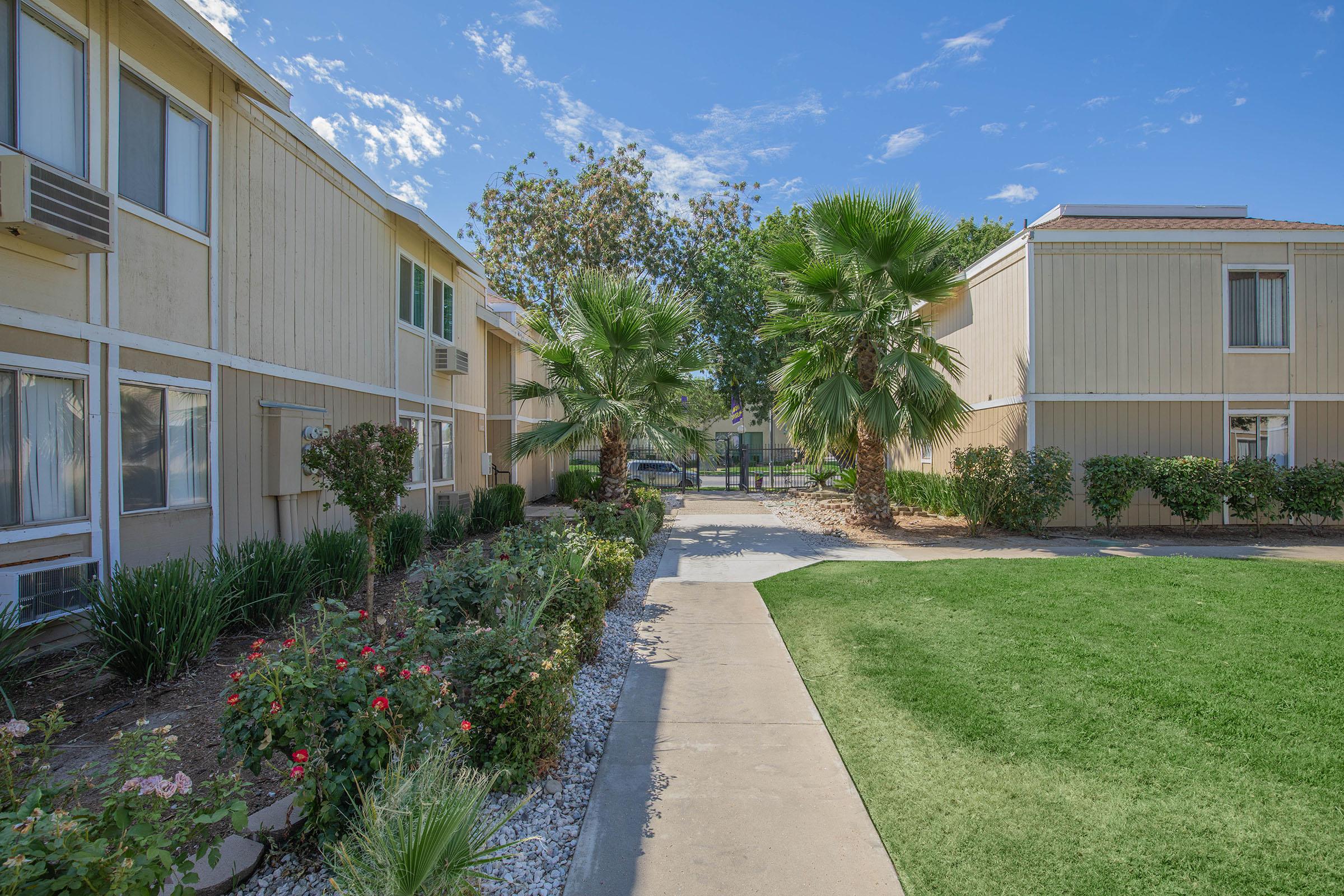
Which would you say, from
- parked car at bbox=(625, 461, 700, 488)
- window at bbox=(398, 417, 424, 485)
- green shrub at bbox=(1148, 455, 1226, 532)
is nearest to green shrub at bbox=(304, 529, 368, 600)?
window at bbox=(398, 417, 424, 485)

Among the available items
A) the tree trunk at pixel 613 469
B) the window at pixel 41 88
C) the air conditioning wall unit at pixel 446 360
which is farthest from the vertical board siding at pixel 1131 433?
the window at pixel 41 88

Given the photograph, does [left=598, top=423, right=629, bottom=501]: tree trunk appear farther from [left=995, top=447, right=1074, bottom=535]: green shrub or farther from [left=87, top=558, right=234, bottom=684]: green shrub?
[left=87, top=558, right=234, bottom=684]: green shrub

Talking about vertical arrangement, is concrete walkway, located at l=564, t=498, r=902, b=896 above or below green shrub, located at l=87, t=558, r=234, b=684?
below

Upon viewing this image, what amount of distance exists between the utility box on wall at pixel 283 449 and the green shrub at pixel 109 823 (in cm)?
512

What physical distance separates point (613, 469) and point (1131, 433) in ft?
31.0

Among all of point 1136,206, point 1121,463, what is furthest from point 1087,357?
point 1136,206

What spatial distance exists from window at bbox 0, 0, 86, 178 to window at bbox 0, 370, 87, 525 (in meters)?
1.63

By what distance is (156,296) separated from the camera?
5551 mm

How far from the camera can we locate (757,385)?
84.1ft

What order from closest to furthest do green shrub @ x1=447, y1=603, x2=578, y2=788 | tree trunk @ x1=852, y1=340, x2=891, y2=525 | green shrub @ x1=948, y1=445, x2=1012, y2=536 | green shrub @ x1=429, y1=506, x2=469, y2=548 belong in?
green shrub @ x1=447, y1=603, x2=578, y2=788 → green shrub @ x1=429, y1=506, x2=469, y2=548 → green shrub @ x1=948, y1=445, x2=1012, y2=536 → tree trunk @ x1=852, y1=340, x2=891, y2=525

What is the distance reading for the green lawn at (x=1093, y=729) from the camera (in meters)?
2.60

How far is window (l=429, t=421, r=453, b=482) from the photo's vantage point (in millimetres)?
11875

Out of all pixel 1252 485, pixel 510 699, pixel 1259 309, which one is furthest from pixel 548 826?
pixel 1259 309

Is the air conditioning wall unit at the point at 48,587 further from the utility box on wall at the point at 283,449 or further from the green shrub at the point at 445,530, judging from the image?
the green shrub at the point at 445,530
